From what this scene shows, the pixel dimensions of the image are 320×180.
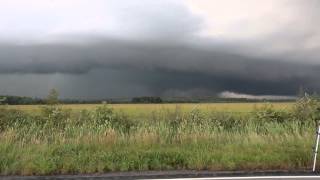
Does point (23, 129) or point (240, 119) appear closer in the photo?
point (23, 129)

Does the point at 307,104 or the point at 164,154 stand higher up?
the point at 307,104

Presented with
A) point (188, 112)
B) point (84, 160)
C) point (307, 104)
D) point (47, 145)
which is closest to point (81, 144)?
point (47, 145)

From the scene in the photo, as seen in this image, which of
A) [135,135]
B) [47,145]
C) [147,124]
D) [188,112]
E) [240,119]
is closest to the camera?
[47,145]

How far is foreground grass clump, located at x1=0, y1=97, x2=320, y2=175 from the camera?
532 inches

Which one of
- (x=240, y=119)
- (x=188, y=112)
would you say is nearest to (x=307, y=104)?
(x=240, y=119)

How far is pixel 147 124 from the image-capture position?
63.1 ft

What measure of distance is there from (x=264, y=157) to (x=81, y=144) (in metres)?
5.43

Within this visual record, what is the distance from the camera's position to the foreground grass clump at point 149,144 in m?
13.5

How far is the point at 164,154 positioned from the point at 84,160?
7.23 feet

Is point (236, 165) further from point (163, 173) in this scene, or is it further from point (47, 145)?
point (47, 145)

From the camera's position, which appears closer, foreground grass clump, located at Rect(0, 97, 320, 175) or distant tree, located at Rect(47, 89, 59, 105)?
foreground grass clump, located at Rect(0, 97, 320, 175)

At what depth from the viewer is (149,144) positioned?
1653 cm

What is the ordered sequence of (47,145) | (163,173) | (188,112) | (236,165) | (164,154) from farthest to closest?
(188,112) < (47,145) < (164,154) < (236,165) < (163,173)

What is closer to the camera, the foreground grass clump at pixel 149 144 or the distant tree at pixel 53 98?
the foreground grass clump at pixel 149 144
